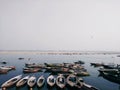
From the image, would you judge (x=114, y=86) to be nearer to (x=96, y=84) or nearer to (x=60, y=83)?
(x=96, y=84)

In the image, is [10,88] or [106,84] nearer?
[10,88]

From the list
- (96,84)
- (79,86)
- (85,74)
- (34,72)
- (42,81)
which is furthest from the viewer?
(34,72)

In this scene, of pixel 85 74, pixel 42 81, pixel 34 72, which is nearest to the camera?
pixel 42 81

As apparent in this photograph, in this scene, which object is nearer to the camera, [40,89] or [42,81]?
[40,89]

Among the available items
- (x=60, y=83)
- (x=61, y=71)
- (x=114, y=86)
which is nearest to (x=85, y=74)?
(x=61, y=71)

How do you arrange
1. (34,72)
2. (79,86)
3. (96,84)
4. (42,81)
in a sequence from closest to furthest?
1. (79,86)
2. (42,81)
3. (96,84)
4. (34,72)

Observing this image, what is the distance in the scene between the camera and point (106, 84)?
Answer: 5378cm

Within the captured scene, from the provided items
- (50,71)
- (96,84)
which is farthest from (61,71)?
(96,84)

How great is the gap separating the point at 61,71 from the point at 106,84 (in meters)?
Answer: 20.0

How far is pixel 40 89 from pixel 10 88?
830cm

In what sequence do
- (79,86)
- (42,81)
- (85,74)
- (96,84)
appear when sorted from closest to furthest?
(79,86) < (42,81) < (96,84) < (85,74)

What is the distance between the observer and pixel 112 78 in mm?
56844

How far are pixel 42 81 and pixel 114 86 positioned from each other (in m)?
22.2

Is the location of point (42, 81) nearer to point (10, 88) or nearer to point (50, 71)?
point (10, 88)
